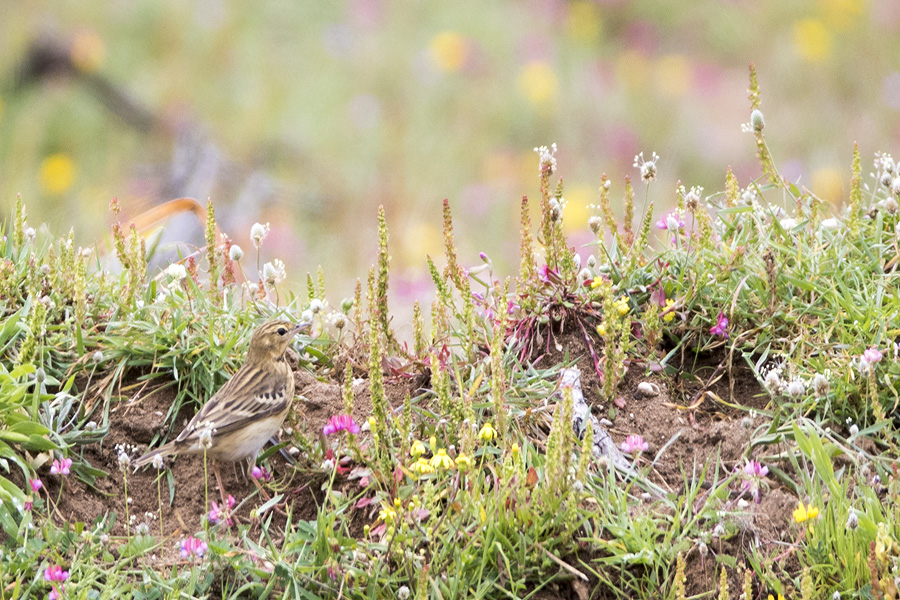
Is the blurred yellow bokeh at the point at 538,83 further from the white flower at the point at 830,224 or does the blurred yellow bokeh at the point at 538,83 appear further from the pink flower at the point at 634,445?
the pink flower at the point at 634,445

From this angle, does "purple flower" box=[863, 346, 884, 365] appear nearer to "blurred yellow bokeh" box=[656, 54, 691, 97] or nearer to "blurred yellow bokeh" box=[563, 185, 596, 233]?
"blurred yellow bokeh" box=[563, 185, 596, 233]

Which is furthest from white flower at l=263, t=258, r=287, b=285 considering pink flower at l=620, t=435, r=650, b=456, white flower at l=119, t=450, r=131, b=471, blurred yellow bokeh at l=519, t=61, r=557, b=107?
blurred yellow bokeh at l=519, t=61, r=557, b=107

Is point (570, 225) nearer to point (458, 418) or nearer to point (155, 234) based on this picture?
point (155, 234)

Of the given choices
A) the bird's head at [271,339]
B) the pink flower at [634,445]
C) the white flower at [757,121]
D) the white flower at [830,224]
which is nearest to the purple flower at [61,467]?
the bird's head at [271,339]

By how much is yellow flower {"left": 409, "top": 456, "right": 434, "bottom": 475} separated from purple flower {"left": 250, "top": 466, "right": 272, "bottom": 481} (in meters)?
0.65

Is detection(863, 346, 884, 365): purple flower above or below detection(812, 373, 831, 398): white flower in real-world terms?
above

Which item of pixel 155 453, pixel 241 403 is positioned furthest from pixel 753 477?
pixel 155 453

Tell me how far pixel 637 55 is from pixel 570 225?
3.05 meters

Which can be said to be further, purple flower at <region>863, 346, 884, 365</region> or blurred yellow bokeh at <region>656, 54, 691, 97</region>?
blurred yellow bokeh at <region>656, 54, 691, 97</region>

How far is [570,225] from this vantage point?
1107 cm

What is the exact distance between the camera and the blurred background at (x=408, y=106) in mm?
10008

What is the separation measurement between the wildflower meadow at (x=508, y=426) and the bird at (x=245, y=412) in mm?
120

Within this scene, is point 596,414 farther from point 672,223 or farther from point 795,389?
point 672,223

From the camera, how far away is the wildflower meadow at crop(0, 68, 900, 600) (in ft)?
11.5
